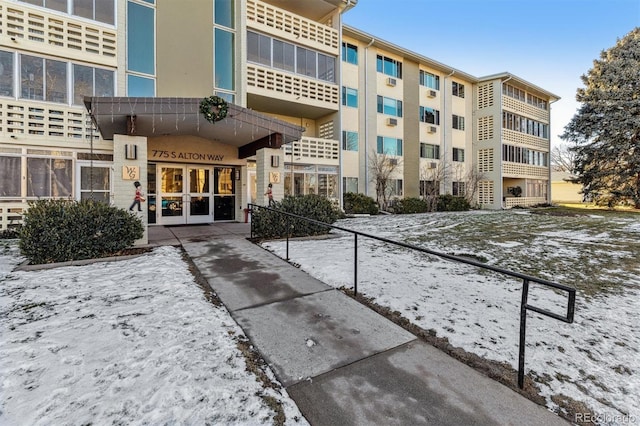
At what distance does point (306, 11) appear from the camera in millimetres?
15469

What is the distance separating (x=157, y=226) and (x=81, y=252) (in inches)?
206

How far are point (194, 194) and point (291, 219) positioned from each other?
17.8 feet

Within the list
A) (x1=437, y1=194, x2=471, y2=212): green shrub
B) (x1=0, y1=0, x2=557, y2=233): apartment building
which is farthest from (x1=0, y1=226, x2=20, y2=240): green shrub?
(x1=437, y1=194, x2=471, y2=212): green shrub

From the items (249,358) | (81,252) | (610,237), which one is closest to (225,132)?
(81,252)

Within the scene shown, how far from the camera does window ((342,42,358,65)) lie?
17328 millimetres

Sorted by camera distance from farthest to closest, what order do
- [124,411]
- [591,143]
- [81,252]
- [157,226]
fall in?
[591,143] → [157,226] → [81,252] → [124,411]

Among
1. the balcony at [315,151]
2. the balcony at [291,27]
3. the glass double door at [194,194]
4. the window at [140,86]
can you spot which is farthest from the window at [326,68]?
the window at [140,86]

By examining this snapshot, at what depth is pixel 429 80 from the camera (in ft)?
70.3

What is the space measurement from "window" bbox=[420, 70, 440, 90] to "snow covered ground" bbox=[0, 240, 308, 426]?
70.6 feet

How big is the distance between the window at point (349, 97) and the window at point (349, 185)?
4308 mm

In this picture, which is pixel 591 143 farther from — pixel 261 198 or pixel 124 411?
pixel 124 411

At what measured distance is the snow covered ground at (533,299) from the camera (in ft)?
8.69

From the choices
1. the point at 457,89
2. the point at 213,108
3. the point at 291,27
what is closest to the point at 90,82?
the point at 213,108

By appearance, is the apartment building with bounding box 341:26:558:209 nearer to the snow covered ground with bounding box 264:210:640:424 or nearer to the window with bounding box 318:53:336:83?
the window with bounding box 318:53:336:83
